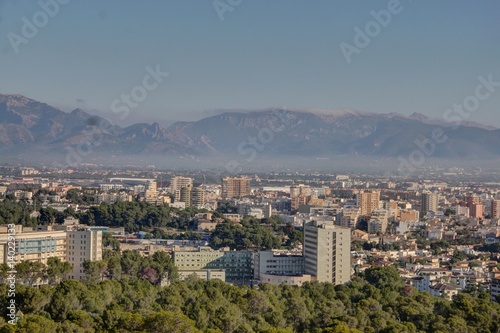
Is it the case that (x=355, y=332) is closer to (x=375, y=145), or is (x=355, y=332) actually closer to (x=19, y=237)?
(x=19, y=237)

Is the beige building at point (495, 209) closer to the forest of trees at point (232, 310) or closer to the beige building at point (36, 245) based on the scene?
the beige building at point (36, 245)

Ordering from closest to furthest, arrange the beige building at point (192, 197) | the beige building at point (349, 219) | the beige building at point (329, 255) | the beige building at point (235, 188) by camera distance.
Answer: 1. the beige building at point (329, 255)
2. the beige building at point (349, 219)
3. the beige building at point (192, 197)
4. the beige building at point (235, 188)

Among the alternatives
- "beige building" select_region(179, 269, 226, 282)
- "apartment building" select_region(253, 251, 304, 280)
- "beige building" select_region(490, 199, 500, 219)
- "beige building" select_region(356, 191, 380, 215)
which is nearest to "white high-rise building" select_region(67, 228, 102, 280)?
"beige building" select_region(179, 269, 226, 282)

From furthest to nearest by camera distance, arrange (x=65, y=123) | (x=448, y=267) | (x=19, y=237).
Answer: (x=65, y=123)
(x=448, y=267)
(x=19, y=237)

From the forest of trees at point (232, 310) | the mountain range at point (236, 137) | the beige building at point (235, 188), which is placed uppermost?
the mountain range at point (236, 137)

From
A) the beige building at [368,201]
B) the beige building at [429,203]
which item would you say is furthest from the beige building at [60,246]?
the beige building at [429,203]

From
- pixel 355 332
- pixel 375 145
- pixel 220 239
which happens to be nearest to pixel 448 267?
pixel 220 239

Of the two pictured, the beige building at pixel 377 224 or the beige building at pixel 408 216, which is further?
the beige building at pixel 408 216

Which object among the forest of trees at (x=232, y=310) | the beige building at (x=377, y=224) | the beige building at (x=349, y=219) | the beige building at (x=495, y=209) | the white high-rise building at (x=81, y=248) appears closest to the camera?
the forest of trees at (x=232, y=310)
